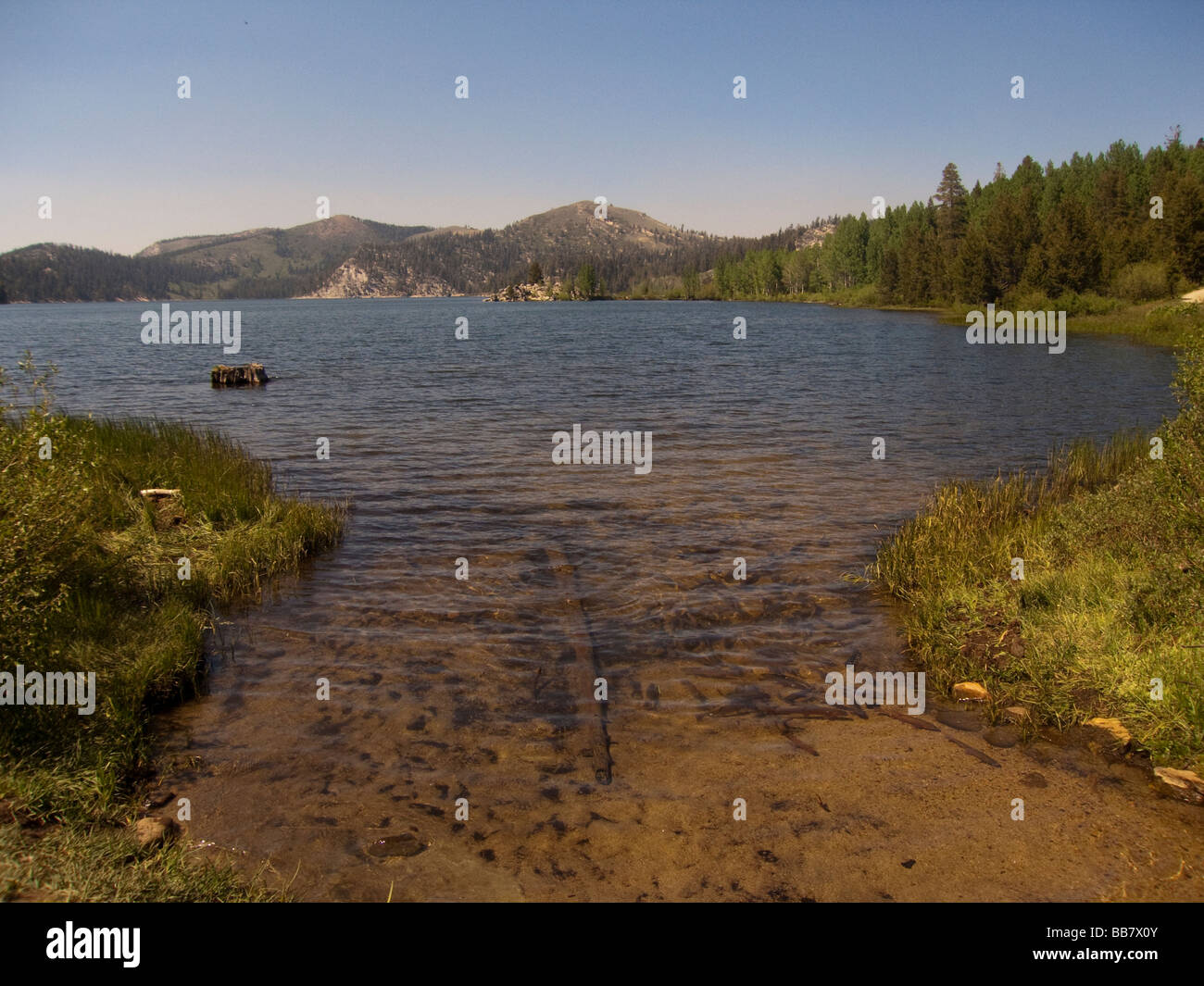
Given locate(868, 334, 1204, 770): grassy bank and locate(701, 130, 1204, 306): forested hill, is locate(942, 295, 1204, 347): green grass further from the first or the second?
locate(868, 334, 1204, 770): grassy bank

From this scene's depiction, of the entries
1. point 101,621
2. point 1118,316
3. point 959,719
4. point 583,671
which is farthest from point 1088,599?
point 1118,316

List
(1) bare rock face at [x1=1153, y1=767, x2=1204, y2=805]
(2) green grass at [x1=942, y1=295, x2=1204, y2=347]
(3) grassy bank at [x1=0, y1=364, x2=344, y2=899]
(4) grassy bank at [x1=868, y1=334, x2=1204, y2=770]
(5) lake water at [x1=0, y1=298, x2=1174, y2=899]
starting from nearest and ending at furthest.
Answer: (3) grassy bank at [x1=0, y1=364, x2=344, y2=899] < (1) bare rock face at [x1=1153, y1=767, x2=1204, y2=805] < (5) lake water at [x1=0, y1=298, x2=1174, y2=899] < (4) grassy bank at [x1=868, y1=334, x2=1204, y2=770] < (2) green grass at [x1=942, y1=295, x2=1204, y2=347]

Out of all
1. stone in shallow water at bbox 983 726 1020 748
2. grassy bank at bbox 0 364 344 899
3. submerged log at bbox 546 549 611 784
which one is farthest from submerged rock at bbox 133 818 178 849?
stone in shallow water at bbox 983 726 1020 748

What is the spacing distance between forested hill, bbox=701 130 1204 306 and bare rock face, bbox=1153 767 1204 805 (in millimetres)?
85055

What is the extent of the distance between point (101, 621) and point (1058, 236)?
98.7 metres

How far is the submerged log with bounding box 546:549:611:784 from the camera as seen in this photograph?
7961 mm

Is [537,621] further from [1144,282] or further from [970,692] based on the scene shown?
[1144,282]

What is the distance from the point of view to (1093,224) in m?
84.2

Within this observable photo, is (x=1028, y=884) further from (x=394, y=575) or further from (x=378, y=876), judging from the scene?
(x=394, y=575)

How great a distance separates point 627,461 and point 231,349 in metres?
63.1

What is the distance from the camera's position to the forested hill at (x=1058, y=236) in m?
74.9

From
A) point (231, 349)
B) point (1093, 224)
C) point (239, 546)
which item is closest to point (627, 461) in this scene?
point (239, 546)

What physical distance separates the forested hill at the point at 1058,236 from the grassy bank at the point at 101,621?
288 feet

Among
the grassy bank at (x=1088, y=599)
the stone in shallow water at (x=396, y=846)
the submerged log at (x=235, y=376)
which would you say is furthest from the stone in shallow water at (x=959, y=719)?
the submerged log at (x=235, y=376)
